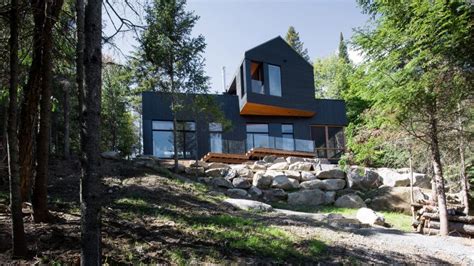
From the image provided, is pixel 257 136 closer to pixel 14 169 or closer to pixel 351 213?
pixel 351 213

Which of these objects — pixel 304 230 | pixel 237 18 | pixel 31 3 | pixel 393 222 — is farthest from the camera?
pixel 237 18

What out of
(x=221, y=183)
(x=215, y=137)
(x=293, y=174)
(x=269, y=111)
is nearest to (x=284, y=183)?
(x=293, y=174)

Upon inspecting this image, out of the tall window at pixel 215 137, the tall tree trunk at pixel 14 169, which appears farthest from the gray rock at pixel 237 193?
the tall tree trunk at pixel 14 169

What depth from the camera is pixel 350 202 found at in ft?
44.2

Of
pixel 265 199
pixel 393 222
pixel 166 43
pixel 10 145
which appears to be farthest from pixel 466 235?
pixel 166 43

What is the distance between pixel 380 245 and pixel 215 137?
13.8 meters

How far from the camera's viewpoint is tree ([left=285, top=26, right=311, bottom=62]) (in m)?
43.9

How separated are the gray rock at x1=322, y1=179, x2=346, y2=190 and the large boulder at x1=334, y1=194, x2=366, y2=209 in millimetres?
963

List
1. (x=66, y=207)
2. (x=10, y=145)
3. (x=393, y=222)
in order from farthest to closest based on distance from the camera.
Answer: (x=393, y=222) < (x=66, y=207) < (x=10, y=145)

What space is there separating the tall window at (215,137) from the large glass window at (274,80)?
158 inches

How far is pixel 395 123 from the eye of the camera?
28.9ft

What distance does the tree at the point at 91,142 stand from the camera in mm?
3160

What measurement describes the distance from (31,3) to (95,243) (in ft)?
11.9

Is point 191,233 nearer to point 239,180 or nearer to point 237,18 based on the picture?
point 239,180
